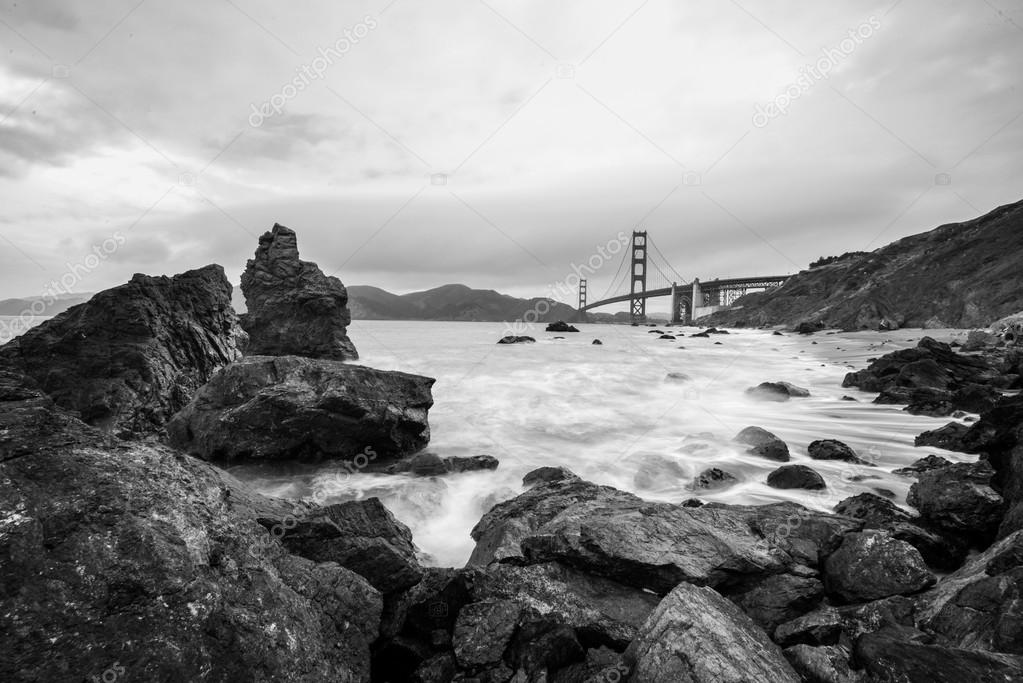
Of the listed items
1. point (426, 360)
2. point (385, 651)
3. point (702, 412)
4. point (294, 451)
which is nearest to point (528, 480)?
point (294, 451)

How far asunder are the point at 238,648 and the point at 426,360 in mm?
→ 31707

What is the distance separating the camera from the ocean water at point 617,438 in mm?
8414

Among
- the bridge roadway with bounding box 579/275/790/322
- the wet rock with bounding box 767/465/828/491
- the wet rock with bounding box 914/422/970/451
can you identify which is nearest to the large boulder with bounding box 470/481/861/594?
the wet rock with bounding box 767/465/828/491

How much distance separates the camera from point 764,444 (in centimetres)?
1085

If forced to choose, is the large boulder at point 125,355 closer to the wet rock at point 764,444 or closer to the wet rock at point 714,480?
the wet rock at point 714,480

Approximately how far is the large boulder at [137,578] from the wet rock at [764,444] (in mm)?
9348

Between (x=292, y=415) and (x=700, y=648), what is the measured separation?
810 cm

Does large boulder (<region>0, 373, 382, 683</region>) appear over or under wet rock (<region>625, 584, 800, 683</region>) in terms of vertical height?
over

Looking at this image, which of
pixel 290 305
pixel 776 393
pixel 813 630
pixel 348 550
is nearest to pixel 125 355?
pixel 348 550

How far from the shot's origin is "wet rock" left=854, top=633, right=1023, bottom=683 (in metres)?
2.75

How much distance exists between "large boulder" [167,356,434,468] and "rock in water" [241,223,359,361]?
57.0 feet

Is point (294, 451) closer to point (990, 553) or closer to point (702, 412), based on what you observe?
point (990, 553)

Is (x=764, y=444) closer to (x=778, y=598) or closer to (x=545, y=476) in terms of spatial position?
(x=545, y=476)

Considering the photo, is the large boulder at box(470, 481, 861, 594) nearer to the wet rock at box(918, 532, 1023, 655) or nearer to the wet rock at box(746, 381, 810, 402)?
the wet rock at box(918, 532, 1023, 655)
